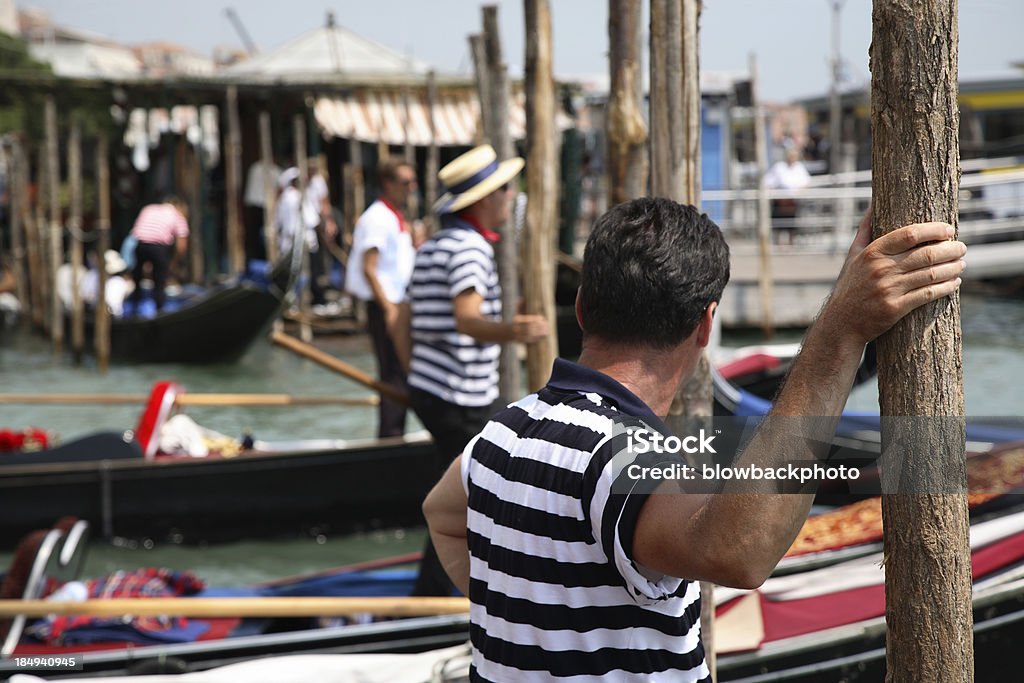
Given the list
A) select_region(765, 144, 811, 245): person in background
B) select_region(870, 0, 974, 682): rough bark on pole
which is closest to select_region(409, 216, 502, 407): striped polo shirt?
select_region(870, 0, 974, 682): rough bark on pole

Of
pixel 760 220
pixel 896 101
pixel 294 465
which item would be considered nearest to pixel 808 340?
pixel 896 101

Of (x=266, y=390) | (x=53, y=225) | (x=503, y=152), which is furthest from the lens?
(x=53, y=225)

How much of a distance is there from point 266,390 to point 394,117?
441 centimetres

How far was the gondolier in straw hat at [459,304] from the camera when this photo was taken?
3293 millimetres

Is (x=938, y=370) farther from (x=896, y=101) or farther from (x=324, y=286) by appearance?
(x=324, y=286)

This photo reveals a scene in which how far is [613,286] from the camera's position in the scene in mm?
1191

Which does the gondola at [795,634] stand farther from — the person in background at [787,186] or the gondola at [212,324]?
the person in background at [787,186]

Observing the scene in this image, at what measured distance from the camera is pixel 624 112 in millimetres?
2896

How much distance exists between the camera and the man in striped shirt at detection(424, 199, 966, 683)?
3.45 feet

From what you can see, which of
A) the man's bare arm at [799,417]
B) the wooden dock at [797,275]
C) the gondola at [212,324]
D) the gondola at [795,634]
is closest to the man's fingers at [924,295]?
the man's bare arm at [799,417]

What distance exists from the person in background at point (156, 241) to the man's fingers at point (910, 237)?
918cm

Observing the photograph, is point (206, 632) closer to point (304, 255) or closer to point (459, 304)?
point (459, 304)

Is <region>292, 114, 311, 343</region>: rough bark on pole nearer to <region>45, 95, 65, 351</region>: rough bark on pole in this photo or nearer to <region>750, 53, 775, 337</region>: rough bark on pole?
<region>45, 95, 65, 351</region>: rough bark on pole

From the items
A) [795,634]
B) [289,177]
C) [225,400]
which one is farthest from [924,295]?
[289,177]
